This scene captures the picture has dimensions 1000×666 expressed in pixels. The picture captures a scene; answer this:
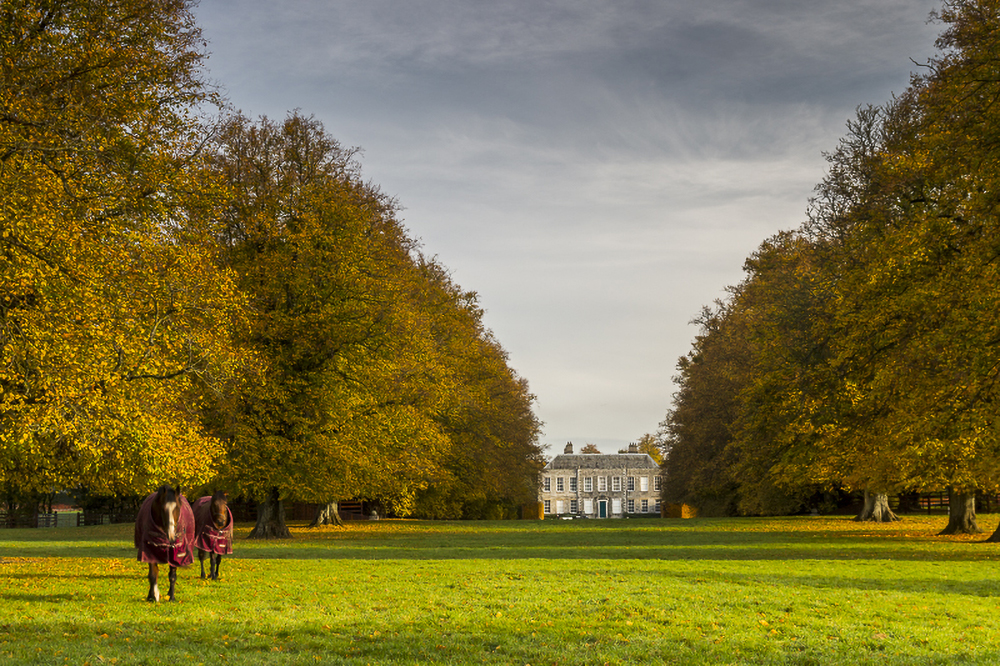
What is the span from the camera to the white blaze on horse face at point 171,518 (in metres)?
12.5

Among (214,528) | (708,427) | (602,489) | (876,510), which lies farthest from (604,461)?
(214,528)

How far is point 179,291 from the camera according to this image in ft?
63.3

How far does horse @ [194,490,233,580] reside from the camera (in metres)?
15.3

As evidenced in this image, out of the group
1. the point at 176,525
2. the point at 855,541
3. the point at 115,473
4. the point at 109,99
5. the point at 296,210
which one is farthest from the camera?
the point at 296,210

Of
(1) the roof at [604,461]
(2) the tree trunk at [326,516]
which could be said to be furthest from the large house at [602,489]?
(2) the tree trunk at [326,516]

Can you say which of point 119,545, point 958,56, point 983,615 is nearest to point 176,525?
point 983,615

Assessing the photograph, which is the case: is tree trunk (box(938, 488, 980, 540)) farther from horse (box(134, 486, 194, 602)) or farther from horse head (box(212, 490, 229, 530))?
horse (box(134, 486, 194, 602))

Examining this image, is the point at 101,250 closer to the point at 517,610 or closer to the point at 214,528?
the point at 214,528

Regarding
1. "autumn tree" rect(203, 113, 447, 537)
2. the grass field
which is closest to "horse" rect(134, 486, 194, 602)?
the grass field

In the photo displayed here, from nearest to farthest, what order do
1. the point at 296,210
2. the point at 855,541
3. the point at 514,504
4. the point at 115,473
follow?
the point at 115,473
the point at 855,541
the point at 296,210
the point at 514,504

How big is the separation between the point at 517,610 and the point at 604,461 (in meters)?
104

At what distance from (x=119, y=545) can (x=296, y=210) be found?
12358 mm

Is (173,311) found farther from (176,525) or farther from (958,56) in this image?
(958,56)

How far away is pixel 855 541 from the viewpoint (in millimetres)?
26484
